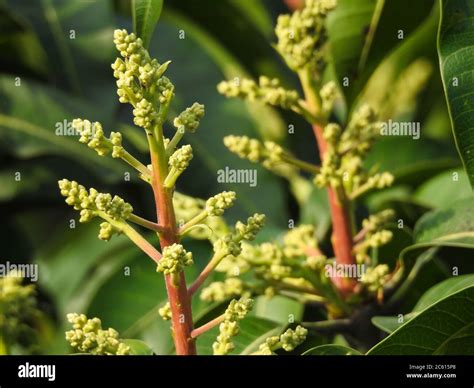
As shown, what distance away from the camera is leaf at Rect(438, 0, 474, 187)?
5.24ft

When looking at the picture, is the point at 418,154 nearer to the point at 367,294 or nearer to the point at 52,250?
the point at 367,294

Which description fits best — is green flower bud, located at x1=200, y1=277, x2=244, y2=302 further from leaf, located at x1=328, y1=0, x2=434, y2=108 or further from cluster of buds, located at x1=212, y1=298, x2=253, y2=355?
leaf, located at x1=328, y1=0, x2=434, y2=108

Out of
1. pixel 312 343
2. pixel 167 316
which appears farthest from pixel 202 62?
pixel 167 316

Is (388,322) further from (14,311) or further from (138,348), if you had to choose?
(14,311)

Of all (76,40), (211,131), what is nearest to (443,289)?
(211,131)

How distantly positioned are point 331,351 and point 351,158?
338 millimetres

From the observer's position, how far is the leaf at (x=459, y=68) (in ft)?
5.24

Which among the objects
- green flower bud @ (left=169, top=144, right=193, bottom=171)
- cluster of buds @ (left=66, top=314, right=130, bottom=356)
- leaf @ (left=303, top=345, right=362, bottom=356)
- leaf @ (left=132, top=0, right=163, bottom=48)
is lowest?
leaf @ (left=303, top=345, right=362, bottom=356)

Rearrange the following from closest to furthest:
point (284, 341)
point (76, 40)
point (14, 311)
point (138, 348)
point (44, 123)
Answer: point (284, 341) < point (138, 348) < point (14, 311) < point (44, 123) < point (76, 40)

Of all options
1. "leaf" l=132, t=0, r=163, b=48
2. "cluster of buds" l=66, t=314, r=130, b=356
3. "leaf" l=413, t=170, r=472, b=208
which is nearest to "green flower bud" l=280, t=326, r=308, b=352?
"cluster of buds" l=66, t=314, r=130, b=356

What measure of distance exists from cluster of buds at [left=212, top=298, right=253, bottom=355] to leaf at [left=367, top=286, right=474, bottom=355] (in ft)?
0.81

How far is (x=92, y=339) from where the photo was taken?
1424mm
